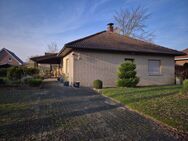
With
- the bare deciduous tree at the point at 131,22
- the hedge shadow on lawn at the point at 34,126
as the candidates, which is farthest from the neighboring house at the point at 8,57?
the hedge shadow on lawn at the point at 34,126

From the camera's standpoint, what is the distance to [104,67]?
13.6m

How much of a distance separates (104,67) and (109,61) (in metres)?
0.69

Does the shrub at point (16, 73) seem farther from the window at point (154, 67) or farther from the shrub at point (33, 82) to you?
the window at point (154, 67)

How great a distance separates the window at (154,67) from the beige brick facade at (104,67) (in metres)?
0.30

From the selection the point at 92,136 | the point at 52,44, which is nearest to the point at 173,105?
the point at 92,136

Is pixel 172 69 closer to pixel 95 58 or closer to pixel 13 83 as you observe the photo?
pixel 95 58

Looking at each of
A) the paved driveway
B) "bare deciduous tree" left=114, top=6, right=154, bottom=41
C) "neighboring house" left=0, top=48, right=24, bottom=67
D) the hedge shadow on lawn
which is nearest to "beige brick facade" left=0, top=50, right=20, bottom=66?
"neighboring house" left=0, top=48, right=24, bottom=67

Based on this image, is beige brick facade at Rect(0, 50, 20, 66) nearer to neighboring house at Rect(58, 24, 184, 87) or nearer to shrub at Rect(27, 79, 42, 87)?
neighboring house at Rect(58, 24, 184, 87)

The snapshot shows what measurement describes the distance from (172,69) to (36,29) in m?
14.4

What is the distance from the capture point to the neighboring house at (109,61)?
1288cm

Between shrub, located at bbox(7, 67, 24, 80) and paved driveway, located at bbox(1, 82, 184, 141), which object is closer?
paved driveway, located at bbox(1, 82, 184, 141)

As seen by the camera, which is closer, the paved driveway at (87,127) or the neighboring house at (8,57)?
the paved driveway at (87,127)

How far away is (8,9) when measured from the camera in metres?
11.7

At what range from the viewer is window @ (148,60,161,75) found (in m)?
15.6
